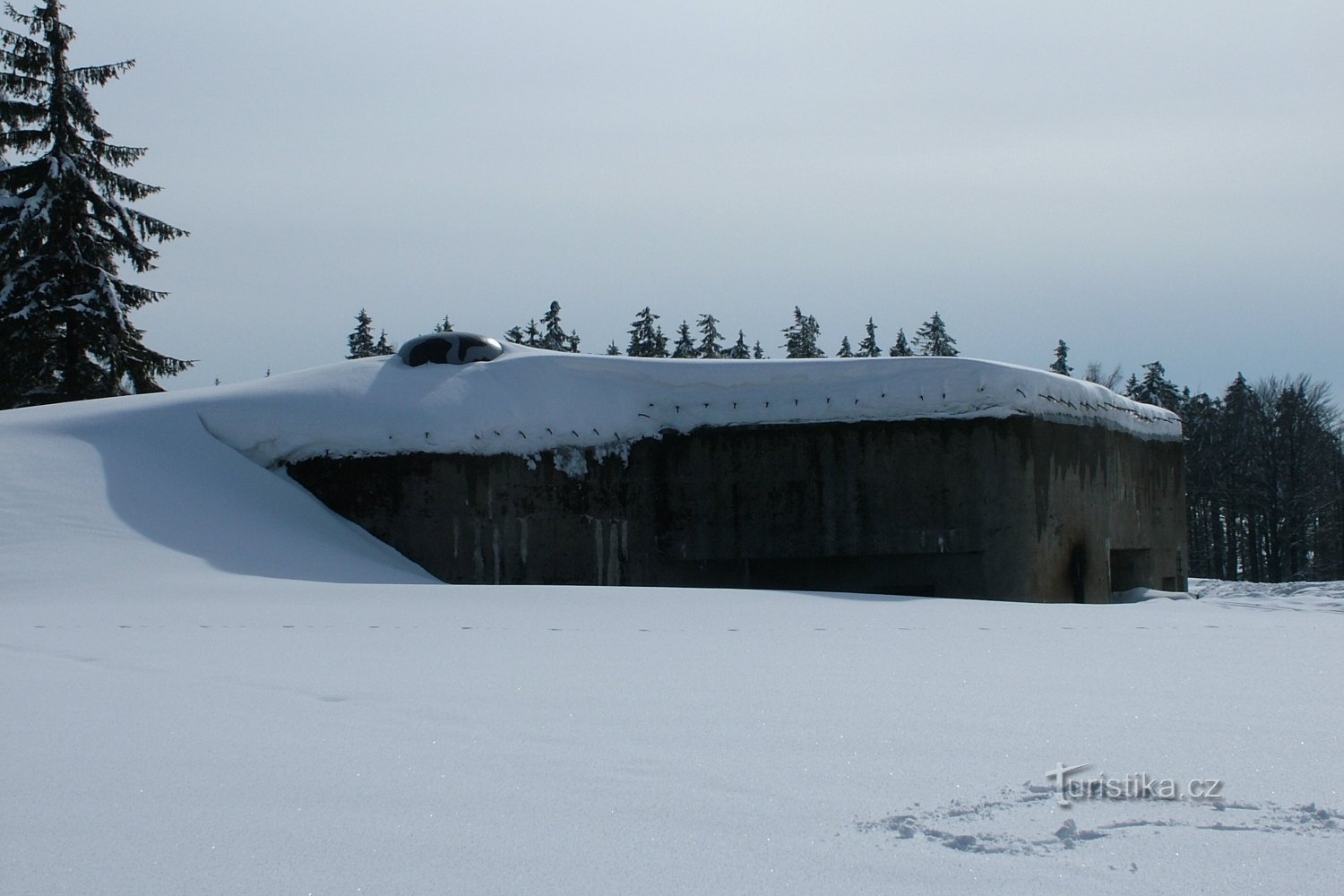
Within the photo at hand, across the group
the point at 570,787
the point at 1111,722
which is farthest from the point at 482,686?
the point at 1111,722

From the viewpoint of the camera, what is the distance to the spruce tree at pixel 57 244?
21609mm

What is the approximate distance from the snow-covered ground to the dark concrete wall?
541 cm

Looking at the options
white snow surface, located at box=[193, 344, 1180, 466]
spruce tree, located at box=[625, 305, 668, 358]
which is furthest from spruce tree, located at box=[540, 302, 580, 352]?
white snow surface, located at box=[193, 344, 1180, 466]

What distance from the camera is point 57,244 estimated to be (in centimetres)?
2200

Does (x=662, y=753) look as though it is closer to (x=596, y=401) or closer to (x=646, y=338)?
(x=596, y=401)

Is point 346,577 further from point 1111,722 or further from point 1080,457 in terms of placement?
point 1111,722

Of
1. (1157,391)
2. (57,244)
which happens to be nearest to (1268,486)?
(1157,391)

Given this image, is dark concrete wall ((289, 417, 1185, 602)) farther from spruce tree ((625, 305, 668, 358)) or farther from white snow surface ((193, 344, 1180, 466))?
spruce tree ((625, 305, 668, 358))

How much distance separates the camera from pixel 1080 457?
43.9 ft

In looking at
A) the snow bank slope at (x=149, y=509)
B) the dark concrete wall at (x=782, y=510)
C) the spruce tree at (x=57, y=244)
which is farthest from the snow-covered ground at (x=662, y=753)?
the spruce tree at (x=57, y=244)

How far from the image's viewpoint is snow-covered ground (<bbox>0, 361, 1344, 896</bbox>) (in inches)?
93.0

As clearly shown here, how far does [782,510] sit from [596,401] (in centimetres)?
258

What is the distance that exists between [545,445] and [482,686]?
9324mm

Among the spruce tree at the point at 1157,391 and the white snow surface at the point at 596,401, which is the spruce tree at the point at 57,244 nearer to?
the white snow surface at the point at 596,401
